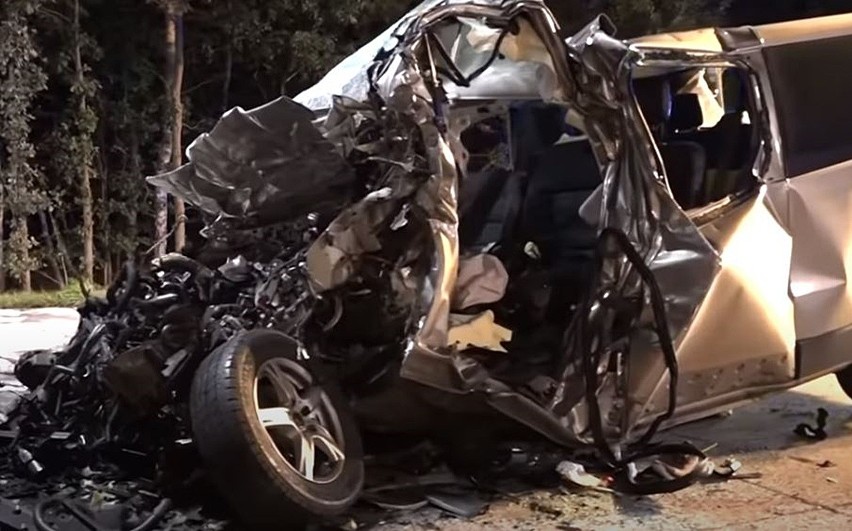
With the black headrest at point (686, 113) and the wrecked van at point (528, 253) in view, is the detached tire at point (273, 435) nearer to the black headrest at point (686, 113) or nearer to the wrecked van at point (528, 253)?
the wrecked van at point (528, 253)

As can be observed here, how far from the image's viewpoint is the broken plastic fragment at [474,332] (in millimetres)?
4250

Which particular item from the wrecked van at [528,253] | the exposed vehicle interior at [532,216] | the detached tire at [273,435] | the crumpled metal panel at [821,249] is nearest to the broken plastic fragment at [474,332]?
the wrecked van at [528,253]

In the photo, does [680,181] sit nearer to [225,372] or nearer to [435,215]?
[435,215]

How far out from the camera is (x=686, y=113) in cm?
512

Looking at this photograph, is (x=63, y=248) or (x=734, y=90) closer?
(x=734, y=90)

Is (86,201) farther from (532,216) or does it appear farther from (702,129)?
(702,129)

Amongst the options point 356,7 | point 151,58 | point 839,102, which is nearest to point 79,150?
point 151,58

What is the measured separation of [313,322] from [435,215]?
0.71 m

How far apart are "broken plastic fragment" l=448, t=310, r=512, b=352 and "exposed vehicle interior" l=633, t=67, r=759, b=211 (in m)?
0.95

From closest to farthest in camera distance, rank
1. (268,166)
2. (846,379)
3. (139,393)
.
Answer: (139,393) → (268,166) → (846,379)

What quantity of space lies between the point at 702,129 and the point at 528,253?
98cm

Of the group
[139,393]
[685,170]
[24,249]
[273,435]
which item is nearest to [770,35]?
[685,170]

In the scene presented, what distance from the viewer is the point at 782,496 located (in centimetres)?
444

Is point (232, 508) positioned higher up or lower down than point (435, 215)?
lower down
